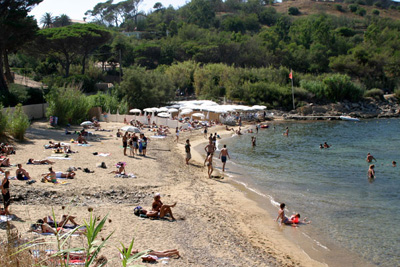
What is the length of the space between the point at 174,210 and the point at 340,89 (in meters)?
50.0

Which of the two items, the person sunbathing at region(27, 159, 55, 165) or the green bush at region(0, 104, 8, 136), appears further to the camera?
the green bush at region(0, 104, 8, 136)

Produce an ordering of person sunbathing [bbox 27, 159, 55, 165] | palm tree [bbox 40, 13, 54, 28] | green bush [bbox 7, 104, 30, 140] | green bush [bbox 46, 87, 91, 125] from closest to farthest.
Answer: person sunbathing [bbox 27, 159, 55, 165], green bush [bbox 7, 104, 30, 140], green bush [bbox 46, 87, 91, 125], palm tree [bbox 40, 13, 54, 28]

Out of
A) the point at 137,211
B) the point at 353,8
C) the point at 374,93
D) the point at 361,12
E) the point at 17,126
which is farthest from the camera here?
the point at 353,8

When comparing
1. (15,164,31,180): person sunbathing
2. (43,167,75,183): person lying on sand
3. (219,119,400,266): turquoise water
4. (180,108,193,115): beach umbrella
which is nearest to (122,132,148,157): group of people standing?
(219,119,400,266): turquoise water

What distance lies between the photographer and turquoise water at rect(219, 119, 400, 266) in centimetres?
1215

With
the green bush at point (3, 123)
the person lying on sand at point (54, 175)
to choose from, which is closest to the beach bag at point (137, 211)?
the person lying on sand at point (54, 175)

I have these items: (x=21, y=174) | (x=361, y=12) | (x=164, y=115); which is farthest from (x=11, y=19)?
(x=361, y=12)

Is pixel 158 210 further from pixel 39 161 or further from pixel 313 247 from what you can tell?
pixel 39 161

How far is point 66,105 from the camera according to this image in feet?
101

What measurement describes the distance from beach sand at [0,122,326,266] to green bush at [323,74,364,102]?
41.4 meters

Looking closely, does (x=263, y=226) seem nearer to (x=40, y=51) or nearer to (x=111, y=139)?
(x=111, y=139)

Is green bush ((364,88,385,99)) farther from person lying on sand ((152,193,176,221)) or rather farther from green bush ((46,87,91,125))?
person lying on sand ((152,193,176,221))

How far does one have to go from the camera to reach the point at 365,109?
55281 millimetres

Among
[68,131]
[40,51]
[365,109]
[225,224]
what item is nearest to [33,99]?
[68,131]
